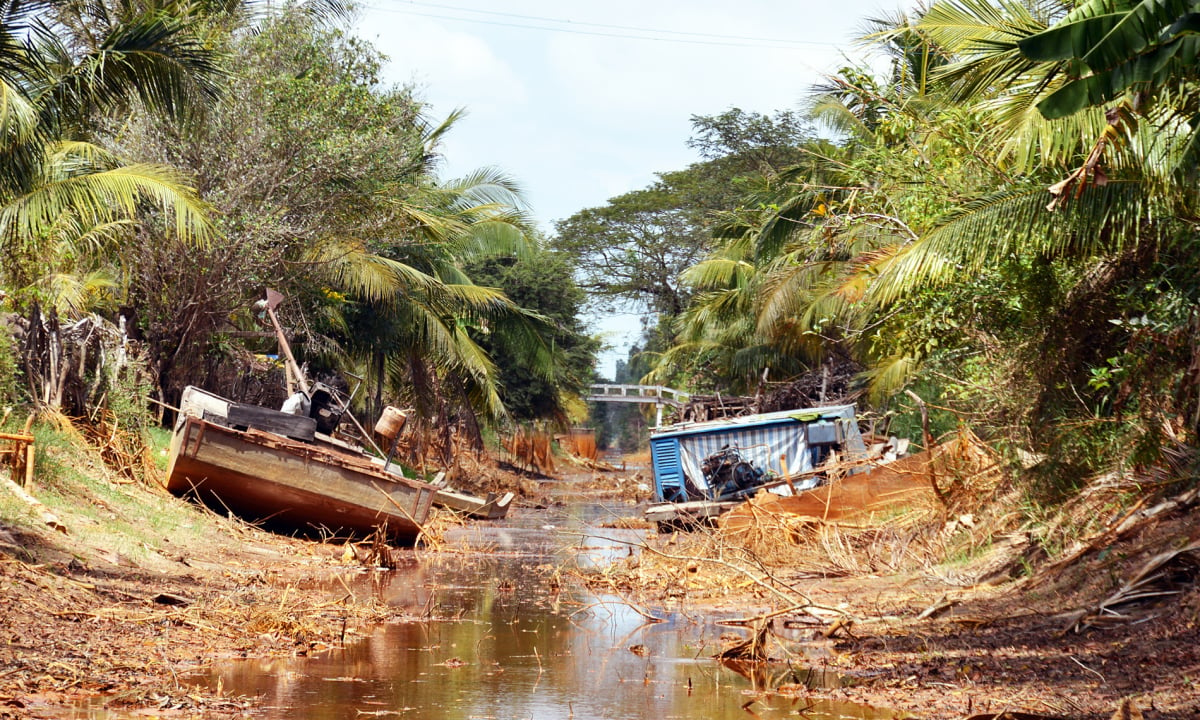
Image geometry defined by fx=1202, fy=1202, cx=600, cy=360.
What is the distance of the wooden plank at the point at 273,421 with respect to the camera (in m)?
14.2

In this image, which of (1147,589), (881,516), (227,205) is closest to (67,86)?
(227,205)

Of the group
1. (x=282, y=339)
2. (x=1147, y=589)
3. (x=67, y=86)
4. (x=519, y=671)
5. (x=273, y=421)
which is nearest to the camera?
(x=1147, y=589)

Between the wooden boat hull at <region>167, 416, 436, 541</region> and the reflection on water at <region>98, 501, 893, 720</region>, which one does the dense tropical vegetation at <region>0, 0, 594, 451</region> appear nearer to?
the wooden boat hull at <region>167, 416, 436, 541</region>

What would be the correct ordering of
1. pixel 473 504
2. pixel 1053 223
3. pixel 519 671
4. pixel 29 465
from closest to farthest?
pixel 519 671, pixel 1053 223, pixel 29 465, pixel 473 504

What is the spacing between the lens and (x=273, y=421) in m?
14.4

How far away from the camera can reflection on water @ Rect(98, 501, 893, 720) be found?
252 inches

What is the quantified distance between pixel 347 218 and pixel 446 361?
6.40 meters

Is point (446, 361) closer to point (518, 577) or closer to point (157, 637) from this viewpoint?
point (518, 577)

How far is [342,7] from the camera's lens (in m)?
20.9

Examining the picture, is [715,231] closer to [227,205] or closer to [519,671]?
[227,205]

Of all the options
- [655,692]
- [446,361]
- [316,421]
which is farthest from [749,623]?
[446,361]

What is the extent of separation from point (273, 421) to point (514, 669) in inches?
301

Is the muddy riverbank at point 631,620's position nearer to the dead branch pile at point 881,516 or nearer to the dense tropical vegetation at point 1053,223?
the dead branch pile at point 881,516

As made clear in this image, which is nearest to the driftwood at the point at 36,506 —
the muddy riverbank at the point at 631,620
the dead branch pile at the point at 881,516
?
the muddy riverbank at the point at 631,620
